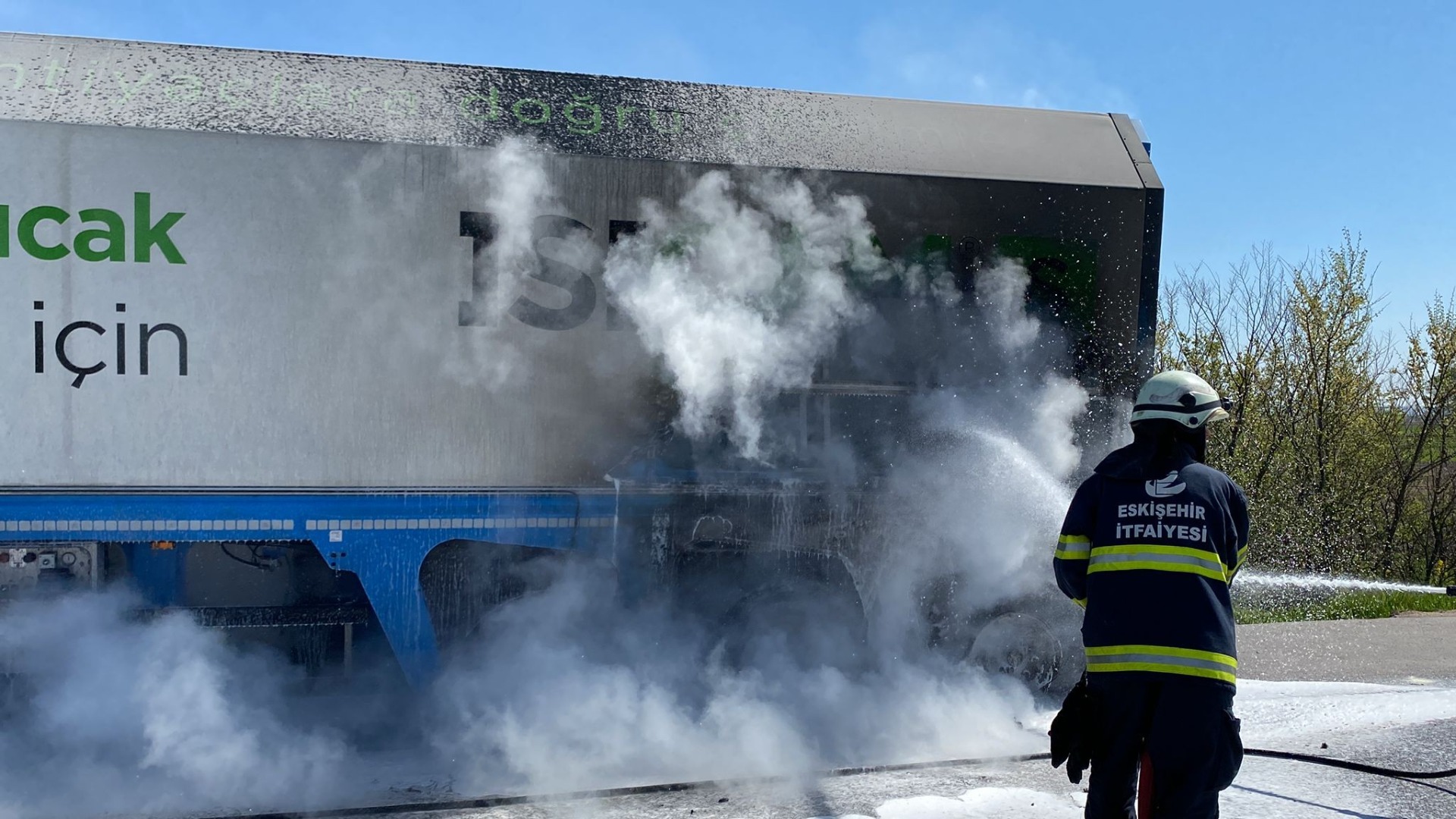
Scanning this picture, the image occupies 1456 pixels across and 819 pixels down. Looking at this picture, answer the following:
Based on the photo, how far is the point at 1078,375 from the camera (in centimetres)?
577

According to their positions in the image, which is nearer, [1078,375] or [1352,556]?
[1078,375]

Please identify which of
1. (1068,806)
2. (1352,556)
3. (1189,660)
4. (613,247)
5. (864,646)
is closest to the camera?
(1189,660)

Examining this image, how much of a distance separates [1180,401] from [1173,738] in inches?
39.4

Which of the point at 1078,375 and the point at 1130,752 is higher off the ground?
the point at 1078,375

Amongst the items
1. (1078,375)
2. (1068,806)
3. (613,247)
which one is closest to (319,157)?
(613,247)

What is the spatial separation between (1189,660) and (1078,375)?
9.75 ft

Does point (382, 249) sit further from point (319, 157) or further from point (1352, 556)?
point (1352, 556)

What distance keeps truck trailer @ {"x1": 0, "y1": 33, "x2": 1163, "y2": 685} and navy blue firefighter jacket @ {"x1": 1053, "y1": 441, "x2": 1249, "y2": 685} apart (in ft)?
7.42

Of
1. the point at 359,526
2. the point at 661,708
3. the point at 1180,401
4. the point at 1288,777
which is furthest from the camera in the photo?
the point at 661,708

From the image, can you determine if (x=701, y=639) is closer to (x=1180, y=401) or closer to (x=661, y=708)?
(x=661, y=708)

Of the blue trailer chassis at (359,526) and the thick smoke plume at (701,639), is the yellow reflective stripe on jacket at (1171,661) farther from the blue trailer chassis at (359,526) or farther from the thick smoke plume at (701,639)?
the blue trailer chassis at (359,526)

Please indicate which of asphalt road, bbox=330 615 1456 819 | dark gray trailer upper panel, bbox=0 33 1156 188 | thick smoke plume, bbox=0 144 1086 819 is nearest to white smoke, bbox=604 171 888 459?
thick smoke plume, bbox=0 144 1086 819

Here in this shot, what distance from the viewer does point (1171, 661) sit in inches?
119

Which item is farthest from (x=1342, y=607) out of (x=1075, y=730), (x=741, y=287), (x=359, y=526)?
(x=359, y=526)
